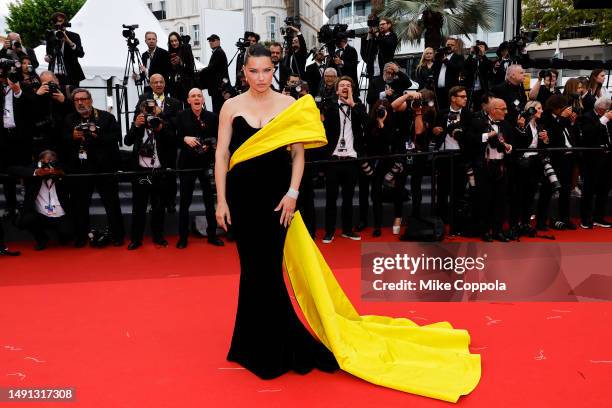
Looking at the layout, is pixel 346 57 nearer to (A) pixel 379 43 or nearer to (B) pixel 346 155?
(A) pixel 379 43

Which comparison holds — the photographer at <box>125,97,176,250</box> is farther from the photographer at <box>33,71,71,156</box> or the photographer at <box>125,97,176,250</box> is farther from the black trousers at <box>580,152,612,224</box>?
the black trousers at <box>580,152,612,224</box>

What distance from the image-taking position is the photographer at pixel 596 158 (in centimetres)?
748

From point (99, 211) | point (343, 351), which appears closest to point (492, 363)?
point (343, 351)

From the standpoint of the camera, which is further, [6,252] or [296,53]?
[296,53]

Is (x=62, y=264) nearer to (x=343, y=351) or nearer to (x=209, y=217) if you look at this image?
(x=209, y=217)

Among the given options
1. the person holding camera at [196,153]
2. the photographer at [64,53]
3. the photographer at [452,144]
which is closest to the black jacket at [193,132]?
the person holding camera at [196,153]

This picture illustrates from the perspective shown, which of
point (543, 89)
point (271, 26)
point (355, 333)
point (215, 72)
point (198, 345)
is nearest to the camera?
point (355, 333)

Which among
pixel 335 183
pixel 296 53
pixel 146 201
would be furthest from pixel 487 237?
pixel 296 53

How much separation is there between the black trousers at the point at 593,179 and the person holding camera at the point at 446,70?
2.10 meters

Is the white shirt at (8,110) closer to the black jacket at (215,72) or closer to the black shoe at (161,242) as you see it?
the black shoe at (161,242)

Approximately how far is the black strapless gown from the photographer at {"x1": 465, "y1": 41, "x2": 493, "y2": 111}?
243 inches

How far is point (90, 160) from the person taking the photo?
6.66m

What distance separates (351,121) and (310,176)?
814mm

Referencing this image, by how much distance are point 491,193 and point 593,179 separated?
71.1 inches
